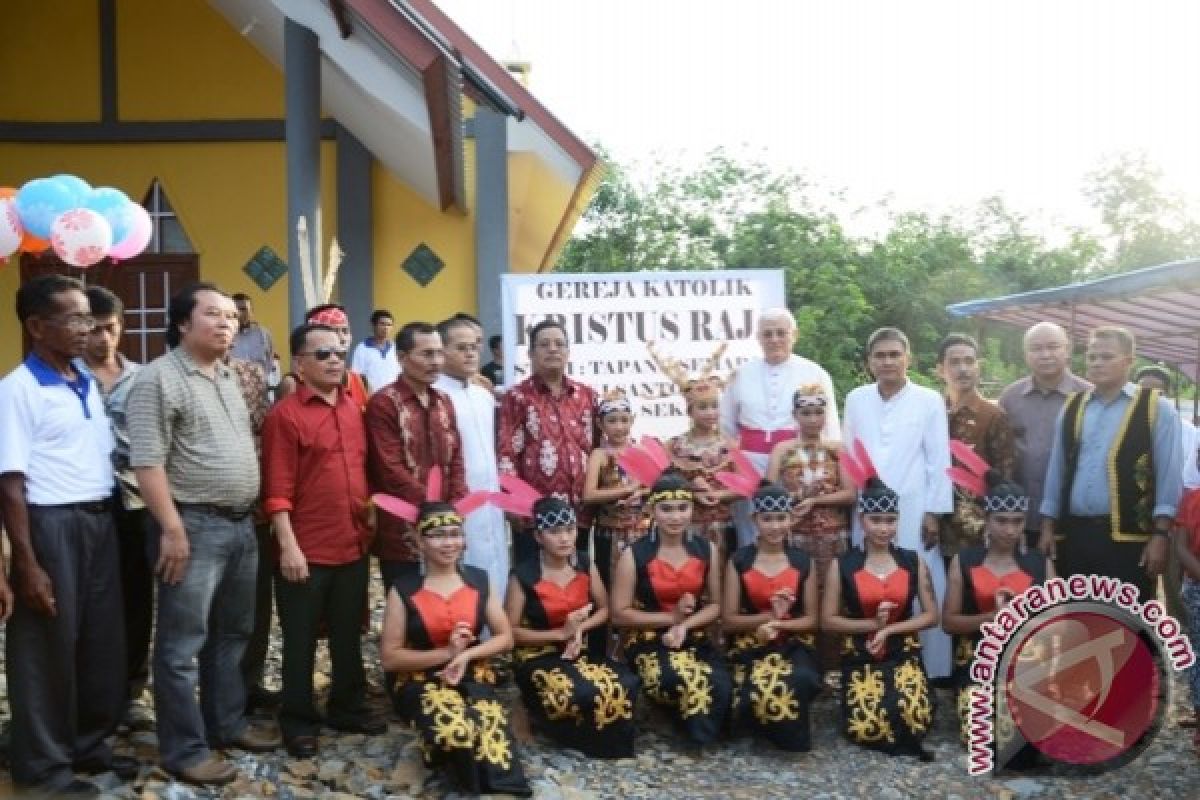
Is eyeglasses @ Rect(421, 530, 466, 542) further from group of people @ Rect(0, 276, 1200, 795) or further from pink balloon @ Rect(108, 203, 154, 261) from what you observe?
pink balloon @ Rect(108, 203, 154, 261)

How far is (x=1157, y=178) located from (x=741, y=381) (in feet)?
134

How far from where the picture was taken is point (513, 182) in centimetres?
1112

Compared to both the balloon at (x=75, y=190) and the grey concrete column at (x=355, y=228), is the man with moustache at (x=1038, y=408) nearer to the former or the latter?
the balloon at (x=75, y=190)

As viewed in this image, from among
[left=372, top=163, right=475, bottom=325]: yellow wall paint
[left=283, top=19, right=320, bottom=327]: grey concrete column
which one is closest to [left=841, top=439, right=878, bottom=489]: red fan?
[left=283, top=19, right=320, bottom=327]: grey concrete column

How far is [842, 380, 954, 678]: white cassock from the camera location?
5.86 meters

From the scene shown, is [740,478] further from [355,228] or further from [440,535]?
[355,228]

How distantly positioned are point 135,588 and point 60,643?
2.51 ft

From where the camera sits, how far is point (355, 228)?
35.7ft

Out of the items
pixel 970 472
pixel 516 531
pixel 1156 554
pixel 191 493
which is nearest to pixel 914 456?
pixel 970 472

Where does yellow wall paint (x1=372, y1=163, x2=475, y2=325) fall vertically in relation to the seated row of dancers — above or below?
above

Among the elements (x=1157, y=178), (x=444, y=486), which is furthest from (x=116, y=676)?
(x=1157, y=178)

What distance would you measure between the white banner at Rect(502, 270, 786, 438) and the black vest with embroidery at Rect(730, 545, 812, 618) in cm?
143

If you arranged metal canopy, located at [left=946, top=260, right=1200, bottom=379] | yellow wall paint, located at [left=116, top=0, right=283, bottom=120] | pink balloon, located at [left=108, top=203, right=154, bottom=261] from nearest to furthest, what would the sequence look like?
pink balloon, located at [left=108, top=203, right=154, bottom=261], metal canopy, located at [left=946, top=260, right=1200, bottom=379], yellow wall paint, located at [left=116, top=0, right=283, bottom=120]

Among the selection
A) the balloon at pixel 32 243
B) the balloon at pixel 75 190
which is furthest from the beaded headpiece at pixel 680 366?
the balloon at pixel 32 243
